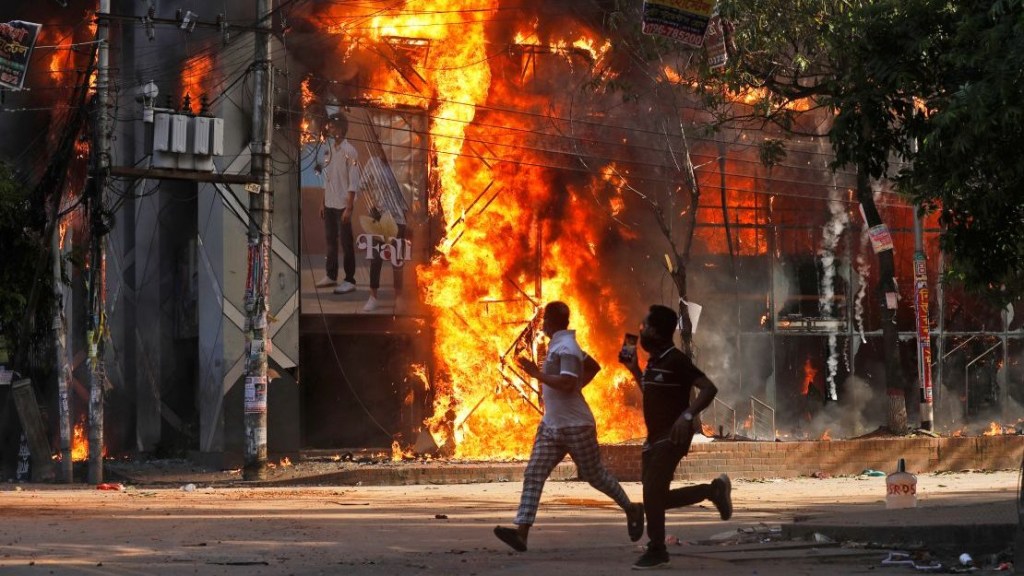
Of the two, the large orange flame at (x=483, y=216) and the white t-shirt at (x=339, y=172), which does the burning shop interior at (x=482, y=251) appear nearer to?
the large orange flame at (x=483, y=216)

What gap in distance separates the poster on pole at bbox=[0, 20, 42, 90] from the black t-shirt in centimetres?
1415

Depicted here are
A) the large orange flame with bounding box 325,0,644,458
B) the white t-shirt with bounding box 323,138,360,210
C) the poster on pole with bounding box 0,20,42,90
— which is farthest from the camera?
the large orange flame with bounding box 325,0,644,458

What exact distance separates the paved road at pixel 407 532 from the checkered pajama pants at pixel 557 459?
0.42 metres

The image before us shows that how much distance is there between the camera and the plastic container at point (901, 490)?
519 inches

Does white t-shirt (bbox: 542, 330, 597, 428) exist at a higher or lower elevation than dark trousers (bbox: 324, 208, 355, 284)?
lower

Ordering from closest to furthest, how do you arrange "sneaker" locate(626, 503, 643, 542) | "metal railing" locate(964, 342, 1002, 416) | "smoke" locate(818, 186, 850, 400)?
"sneaker" locate(626, 503, 643, 542), "smoke" locate(818, 186, 850, 400), "metal railing" locate(964, 342, 1002, 416)

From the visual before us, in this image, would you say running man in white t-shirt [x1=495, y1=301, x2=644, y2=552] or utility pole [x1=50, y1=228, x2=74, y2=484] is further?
utility pole [x1=50, y1=228, x2=74, y2=484]

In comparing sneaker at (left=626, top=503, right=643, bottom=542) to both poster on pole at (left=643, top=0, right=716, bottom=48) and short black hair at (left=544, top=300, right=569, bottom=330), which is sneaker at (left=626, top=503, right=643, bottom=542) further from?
poster on pole at (left=643, top=0, right=716, bottom=48)

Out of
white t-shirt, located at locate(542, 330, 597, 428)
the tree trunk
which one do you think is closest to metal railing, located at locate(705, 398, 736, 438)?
the tree trunk

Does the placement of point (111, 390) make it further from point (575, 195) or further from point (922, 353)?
point (922, 353)

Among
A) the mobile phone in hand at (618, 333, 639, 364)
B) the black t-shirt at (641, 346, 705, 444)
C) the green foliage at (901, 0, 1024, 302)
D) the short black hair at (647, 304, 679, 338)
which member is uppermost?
the green foliage at (901, 0, 1024, 302)

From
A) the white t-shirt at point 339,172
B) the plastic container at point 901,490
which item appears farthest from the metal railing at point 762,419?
the plastic container at point 901,490

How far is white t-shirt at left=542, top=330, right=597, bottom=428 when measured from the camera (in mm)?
9570

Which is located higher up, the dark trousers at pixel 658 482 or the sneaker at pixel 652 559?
the dark trousers at pixel 658 482
